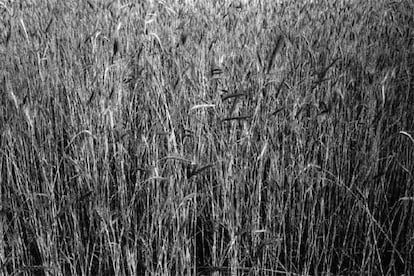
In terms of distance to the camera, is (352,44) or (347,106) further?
(352,44)

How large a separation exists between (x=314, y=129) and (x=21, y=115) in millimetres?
1014

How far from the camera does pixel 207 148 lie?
6.34 feet

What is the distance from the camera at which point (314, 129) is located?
1.80 m

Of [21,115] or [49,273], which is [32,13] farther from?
[49,273]

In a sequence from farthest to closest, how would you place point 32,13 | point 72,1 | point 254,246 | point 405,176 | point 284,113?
point 72,1
point 32,13
point 405,176
point 284,113
point 254,246

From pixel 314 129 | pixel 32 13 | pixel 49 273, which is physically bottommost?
pixel 49 273

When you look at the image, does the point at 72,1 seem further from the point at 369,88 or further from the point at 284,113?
the point at 369,88

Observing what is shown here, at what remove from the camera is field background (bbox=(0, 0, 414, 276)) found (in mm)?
1554

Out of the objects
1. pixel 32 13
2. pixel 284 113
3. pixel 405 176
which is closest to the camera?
pixel 284 113

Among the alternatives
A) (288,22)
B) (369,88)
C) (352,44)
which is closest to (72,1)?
(288,22)

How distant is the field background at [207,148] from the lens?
5.10ft

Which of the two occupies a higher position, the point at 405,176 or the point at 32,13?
the point at 32,13

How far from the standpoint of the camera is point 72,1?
303 cm

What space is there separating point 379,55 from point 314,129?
545mm
